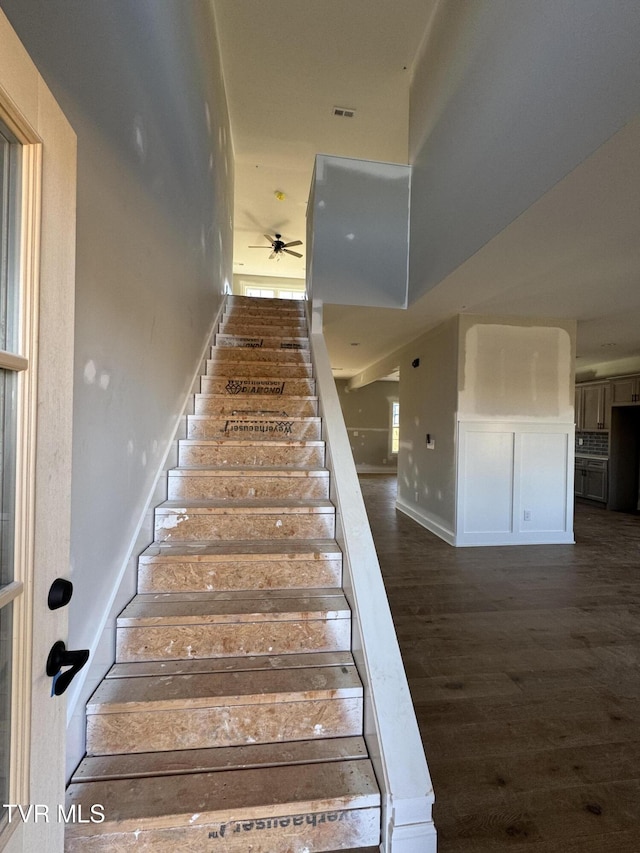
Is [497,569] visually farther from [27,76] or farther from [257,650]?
[27,76]

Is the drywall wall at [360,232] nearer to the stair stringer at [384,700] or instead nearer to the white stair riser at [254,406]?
the white stair riser at [254,406]

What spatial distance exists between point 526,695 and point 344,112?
5.88m

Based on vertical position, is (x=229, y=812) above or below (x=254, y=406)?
below

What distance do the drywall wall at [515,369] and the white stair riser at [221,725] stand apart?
3.53m

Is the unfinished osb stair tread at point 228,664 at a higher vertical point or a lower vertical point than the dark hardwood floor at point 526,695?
higher

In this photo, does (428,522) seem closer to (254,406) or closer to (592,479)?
(254,406)

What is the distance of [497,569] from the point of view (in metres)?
3.61

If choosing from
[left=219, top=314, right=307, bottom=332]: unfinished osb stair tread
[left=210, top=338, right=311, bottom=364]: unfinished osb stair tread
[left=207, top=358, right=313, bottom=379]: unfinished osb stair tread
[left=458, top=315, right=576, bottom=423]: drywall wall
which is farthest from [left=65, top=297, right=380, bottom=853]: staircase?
[left=458, top=315, right=576, bottom=423]: drywall wall

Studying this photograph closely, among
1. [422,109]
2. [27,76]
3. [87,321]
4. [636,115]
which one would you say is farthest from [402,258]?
[27,76]

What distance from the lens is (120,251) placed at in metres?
1.54

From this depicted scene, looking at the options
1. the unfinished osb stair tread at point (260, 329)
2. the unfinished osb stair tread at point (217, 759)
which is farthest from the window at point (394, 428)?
the unfinished osb stair tread at point (217, 759)

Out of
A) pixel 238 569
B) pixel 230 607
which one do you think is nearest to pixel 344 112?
pixel 238 569

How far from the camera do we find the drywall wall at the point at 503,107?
5.36 ft

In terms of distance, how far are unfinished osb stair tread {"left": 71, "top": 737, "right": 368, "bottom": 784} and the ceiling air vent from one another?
589 centimetres
